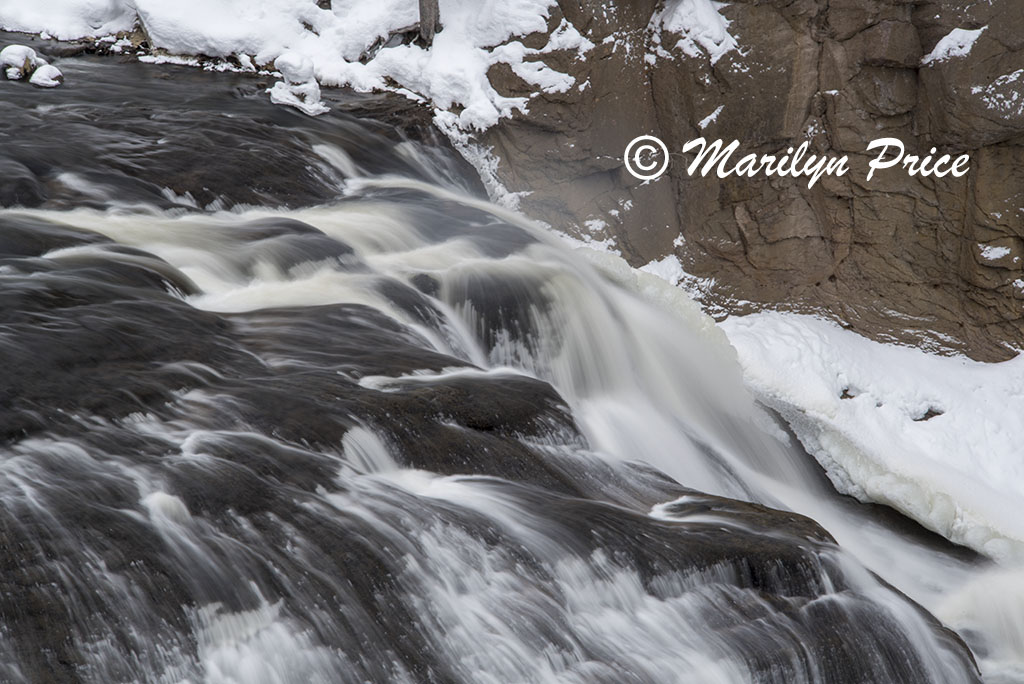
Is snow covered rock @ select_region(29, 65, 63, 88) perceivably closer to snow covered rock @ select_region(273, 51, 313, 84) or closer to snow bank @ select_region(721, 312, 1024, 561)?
snow covered rock @ select_region(273, 51, 313, 84)

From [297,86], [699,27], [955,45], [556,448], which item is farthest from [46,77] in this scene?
[955,45]

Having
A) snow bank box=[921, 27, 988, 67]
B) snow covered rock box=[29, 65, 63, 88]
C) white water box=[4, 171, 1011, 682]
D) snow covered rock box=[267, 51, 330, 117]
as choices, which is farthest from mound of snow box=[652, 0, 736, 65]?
snow covered rock box=[29, 65, 63, 88]

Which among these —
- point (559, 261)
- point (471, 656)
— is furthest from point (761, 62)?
point (471, 656)

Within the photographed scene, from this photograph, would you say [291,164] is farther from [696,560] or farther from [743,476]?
[696,560]

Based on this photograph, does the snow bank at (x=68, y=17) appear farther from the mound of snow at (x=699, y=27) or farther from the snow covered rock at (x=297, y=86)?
the mound of snow at (x=699, y=27)

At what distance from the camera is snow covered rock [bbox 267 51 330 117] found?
24.3ft

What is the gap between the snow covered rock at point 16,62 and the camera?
7285 mm

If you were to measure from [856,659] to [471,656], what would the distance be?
1334 mm

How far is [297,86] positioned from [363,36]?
918mm

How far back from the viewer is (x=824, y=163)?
24.9 feet

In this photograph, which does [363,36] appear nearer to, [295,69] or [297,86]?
[295,69]

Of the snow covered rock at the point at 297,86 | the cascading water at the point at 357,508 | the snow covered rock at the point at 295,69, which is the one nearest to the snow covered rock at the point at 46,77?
the snow covered rock at the point at 297,86

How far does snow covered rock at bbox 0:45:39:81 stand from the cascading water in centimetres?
290

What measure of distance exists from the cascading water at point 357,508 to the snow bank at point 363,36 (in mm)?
3129
